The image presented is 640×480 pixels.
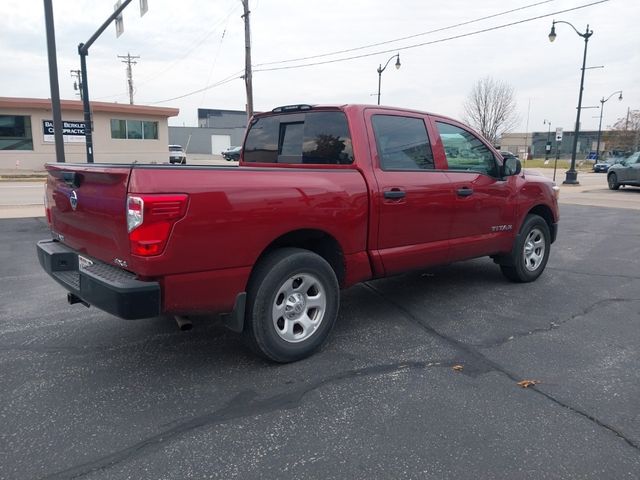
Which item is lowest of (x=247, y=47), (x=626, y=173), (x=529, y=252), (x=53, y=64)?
(x=529, y=252)

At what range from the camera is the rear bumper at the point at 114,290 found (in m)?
2.93

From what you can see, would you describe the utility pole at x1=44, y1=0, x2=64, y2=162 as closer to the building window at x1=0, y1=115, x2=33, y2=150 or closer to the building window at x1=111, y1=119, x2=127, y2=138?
the building window at x1=0, y1=115, x2=33, y2=150

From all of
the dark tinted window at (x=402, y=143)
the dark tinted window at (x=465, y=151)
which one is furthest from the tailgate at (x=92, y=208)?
the dark tinted window at (x=465, y=151)

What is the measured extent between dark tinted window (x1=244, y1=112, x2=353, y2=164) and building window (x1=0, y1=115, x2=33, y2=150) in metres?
29.4

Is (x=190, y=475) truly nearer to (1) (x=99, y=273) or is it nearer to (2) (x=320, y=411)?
(2) (x=320, y=411)

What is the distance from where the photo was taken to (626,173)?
70.6 feet

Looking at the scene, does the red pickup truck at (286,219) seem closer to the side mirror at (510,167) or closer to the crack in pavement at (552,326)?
the side mirror at (510,167)

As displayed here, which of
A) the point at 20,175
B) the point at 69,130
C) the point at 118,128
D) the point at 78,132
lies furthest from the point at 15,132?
the point at 118,128

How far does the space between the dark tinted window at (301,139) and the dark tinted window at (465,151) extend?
1.20 metres

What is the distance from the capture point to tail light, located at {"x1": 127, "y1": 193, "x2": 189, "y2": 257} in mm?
→ 2867

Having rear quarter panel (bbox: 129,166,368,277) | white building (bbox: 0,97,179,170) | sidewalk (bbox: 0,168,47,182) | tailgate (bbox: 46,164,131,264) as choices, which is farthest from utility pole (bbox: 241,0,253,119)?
rear quarter panel (bbox: 129,166,368,277)

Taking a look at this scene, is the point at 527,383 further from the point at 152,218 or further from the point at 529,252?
the point at 529,252

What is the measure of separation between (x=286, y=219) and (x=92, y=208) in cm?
127

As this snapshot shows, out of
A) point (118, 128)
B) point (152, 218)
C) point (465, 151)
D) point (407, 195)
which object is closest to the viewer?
point (152, 218)
